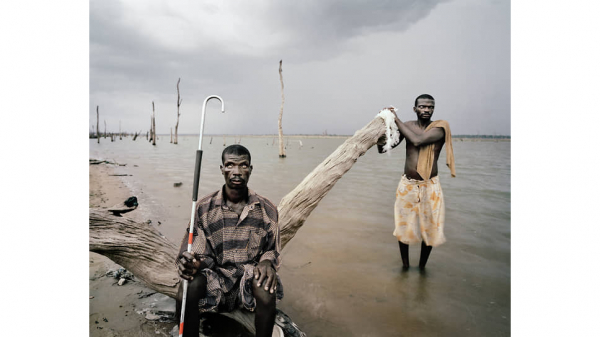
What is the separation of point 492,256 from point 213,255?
10.8ft

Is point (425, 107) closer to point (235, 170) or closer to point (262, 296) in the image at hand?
point (235, 170)

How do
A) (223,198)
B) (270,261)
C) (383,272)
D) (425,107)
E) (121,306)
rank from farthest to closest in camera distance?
(383,272), (425,107), (121,306), (223,198), (270,261)

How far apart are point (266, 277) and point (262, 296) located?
9cm

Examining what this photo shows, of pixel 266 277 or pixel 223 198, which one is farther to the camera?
pixel 223 198

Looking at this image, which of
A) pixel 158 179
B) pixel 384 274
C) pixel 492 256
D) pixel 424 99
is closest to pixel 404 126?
pixel 424 99

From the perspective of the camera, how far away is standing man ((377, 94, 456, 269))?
2738 millimetres

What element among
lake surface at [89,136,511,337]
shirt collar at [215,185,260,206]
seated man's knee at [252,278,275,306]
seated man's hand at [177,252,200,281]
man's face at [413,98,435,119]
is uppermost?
man's face at [413,98,435,119]

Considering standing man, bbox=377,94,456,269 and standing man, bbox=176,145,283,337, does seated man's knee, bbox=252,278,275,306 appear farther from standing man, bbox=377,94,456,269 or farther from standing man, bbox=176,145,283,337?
standing man, bbox=377,94,456,269

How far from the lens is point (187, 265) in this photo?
1.50 meters

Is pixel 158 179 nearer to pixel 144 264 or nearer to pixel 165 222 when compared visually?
pixel 165 222

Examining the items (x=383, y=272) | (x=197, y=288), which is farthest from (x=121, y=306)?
(x=383, y=272)

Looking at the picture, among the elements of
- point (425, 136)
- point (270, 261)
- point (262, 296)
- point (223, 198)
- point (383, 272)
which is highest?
point (425, 136)

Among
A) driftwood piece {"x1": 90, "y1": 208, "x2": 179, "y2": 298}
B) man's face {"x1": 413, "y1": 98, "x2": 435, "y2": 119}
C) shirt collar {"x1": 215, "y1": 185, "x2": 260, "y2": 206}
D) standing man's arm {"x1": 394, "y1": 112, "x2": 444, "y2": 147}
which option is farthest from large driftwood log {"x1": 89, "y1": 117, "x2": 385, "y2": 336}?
man's face {"x1": 413, "y1": 98, "x2": 435, "y2": 119}

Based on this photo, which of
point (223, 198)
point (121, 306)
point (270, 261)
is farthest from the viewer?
point (121, 306)
